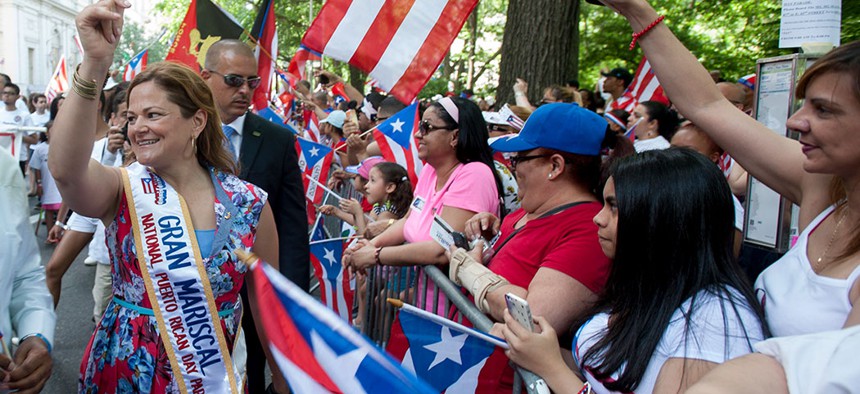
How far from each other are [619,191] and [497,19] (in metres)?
30.2

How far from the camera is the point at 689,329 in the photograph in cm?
186

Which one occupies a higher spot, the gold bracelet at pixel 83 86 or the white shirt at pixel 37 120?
the gold bracelet at pixel 83 86

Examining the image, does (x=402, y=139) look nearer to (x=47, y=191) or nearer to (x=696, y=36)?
(x=47, y=191)

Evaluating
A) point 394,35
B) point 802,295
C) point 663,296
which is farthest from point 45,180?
point 802,295

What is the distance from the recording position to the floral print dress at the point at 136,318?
2.36 m

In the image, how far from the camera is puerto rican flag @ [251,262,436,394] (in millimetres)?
1575

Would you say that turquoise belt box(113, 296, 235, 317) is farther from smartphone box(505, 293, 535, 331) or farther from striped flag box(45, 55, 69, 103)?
striped flag box(45, 55, 69, 103)

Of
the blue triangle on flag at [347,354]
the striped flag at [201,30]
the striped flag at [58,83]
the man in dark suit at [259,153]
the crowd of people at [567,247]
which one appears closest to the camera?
the blue triangle on flag at [347,354]

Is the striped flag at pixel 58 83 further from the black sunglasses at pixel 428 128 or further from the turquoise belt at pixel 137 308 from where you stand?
the turquoise belt at pixel 137 308

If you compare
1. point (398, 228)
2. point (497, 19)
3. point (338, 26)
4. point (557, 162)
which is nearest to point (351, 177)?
point (338, 26)

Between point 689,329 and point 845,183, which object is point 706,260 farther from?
point 845,183

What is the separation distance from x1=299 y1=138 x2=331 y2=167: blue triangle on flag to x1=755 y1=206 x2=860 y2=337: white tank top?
552cm

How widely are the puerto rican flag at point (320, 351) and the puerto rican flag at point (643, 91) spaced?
689 centimetres

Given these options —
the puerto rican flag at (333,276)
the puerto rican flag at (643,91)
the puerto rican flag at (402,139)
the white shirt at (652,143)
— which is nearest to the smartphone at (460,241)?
the puerto rican flag at (333,276)
